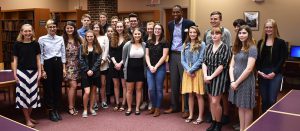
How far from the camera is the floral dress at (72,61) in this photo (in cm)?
502

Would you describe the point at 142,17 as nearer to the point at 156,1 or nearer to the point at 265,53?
the point at 156,1

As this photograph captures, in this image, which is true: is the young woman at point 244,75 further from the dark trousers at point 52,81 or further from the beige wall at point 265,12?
the beige wall at point 265,12

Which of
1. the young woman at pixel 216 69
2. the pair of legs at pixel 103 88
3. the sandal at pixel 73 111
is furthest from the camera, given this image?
the pair of legs at pixel 103 88

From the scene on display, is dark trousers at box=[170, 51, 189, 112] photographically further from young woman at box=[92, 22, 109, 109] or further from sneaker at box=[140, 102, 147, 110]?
young woman at box=[92, 22, 109, 109]

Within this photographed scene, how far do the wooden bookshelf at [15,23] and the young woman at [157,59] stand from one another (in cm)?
528

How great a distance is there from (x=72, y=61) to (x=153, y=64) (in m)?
1.30

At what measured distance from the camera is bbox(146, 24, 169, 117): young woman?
503 centimetres

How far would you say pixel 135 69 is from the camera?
5.13m

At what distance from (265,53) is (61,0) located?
10.6 meters

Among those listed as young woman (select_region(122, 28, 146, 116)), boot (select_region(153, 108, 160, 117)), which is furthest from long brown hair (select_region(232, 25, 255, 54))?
boot (select_region(153, 108, 160, 117))

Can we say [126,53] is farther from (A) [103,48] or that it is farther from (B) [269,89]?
(B) [269,89]

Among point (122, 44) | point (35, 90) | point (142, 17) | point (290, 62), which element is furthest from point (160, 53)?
point (142, 17)

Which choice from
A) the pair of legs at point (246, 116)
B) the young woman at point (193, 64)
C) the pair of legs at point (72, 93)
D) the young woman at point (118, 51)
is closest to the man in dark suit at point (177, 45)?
the young woman at point (193, 64)

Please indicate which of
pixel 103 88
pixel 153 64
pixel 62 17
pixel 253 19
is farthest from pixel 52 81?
pixel 62 17
